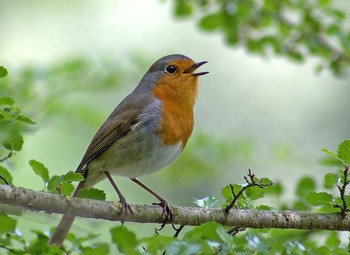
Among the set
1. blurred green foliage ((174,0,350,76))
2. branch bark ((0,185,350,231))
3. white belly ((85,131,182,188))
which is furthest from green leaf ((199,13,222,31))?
branch bark ((0,185,350,231))

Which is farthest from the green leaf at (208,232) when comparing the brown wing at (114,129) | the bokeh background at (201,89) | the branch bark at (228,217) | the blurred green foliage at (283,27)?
the bokeh background at (201,89)

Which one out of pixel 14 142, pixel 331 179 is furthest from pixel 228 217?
pixel 14 142

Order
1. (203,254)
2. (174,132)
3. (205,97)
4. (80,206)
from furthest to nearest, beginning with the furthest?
(205,97), (174,132), (80,206), (203,254)

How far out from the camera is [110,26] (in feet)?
35.3

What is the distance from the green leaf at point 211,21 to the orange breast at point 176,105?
474 mm

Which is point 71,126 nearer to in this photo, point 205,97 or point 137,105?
point 137,105

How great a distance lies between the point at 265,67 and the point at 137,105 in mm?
6450

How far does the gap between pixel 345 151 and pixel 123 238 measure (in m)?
1.32

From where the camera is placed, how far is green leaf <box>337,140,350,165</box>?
117 inches

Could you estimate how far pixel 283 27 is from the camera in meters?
5.16

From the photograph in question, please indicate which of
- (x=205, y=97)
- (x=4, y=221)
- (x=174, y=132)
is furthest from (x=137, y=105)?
(x=205, y=97)

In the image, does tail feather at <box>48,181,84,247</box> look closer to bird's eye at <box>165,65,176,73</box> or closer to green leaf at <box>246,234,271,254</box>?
green leaf at <box>246,234,271,254</box>

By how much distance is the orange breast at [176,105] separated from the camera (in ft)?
15.2

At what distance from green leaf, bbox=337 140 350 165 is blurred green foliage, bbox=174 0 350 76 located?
219 centimetres
